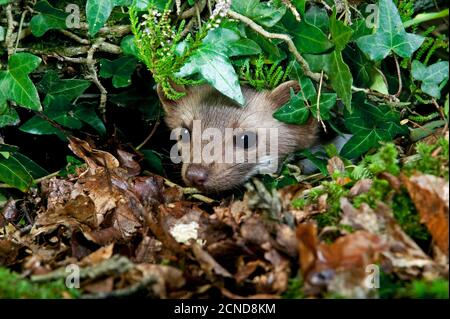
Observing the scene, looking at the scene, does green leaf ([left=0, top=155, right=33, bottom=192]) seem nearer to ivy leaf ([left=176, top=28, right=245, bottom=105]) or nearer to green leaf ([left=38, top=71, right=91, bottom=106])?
green leaf ([left=38, top=71, right=91, bottom=106])

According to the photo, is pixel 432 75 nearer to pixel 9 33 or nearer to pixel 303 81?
pixel 303 81

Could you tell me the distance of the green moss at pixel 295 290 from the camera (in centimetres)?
197

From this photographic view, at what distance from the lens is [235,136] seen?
389 centimetres

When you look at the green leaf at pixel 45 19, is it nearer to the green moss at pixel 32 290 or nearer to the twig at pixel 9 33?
the twig at pixel 9 33

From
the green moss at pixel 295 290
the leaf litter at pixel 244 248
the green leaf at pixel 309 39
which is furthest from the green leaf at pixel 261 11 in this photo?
the green moss at pixel 295 290

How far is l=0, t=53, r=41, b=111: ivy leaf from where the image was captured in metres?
3.45

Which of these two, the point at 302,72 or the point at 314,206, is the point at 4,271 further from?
the point at 302,72

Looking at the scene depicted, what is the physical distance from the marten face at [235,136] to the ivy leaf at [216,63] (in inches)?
17.7

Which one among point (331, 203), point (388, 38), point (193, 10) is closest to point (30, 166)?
point (193, 10)

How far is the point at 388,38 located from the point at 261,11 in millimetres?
733

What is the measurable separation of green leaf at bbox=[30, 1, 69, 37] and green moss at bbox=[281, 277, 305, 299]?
2419 millimetres

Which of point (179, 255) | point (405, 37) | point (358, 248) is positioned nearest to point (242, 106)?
point (405, 37)

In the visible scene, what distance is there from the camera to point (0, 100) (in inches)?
139

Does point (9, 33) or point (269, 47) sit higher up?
point (9, 33)
